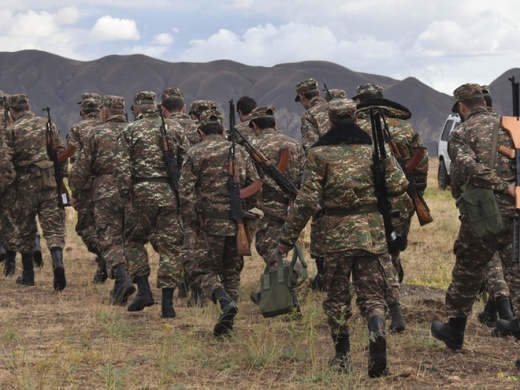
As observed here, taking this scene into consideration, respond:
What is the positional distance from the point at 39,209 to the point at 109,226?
1.37 m

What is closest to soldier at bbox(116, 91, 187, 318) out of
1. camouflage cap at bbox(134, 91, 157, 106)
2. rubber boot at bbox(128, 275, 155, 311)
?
rubber boot at bbox(128, 275, 155, 311)

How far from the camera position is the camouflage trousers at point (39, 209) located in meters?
11.5

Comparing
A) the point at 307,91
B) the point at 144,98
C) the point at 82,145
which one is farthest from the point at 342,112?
the point at 82,145

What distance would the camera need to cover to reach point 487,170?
23.5 ft

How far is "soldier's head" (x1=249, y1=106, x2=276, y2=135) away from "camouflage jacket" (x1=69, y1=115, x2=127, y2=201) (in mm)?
1601

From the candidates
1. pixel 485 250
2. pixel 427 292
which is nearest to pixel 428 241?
pixel 427 292

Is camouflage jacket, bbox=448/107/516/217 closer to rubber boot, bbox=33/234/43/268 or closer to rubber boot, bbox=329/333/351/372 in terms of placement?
rubber boot, bbox=329/333/351/372

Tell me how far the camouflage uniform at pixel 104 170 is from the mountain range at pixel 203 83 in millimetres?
131326

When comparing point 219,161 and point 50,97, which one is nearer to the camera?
point 219,161

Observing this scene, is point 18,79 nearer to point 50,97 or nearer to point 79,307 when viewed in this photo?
point 50,97

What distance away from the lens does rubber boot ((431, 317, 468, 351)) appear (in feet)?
25.3

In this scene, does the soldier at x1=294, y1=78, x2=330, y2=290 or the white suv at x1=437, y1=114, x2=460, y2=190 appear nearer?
the soldier at x1=294, y1=78, x2=330, y2=290

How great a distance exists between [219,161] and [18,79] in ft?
520

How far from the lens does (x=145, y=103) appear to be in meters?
9.70
